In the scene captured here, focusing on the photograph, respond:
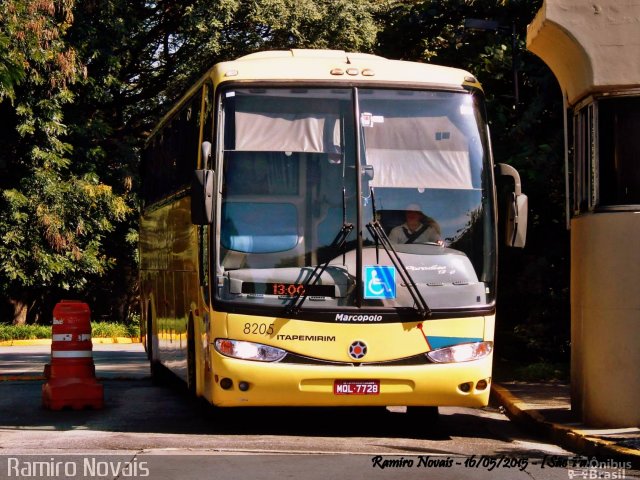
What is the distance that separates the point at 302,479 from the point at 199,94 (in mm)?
5323

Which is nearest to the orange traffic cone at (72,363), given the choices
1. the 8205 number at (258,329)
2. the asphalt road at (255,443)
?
the asphalt road at (255,443)

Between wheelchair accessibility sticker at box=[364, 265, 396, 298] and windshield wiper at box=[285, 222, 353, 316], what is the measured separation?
1.07 feet

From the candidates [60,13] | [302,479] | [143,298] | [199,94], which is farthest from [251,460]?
[60,13]

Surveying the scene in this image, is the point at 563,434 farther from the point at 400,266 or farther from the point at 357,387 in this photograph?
the point at 400,266

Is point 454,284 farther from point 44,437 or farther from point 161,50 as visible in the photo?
point 161,50

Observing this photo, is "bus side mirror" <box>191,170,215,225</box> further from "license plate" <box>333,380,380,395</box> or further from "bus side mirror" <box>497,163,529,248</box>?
"bus side mirror" <box>497,163,529,248</box>

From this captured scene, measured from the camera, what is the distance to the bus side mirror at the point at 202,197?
11531mm

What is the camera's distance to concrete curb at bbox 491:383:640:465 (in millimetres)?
10383

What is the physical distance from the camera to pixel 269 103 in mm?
12117

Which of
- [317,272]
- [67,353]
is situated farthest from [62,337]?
[317,272]

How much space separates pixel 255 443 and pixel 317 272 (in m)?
1.65

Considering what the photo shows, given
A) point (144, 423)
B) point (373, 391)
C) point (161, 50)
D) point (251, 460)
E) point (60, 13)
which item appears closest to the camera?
point (251, 460)

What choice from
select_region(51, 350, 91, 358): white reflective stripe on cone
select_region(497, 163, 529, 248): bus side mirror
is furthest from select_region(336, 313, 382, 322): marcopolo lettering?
select_region(51, 350, 91, 358): white reflective stripe on cone

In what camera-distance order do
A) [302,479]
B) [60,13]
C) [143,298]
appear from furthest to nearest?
[60,13], [143,298], [302,479]
